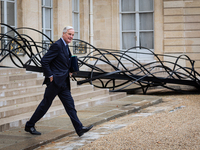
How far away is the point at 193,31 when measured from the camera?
15.5m

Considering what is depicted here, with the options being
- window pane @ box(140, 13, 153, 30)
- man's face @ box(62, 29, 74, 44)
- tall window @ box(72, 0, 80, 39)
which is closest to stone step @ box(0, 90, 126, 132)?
man's face @ box(62, 29, 74, 44)

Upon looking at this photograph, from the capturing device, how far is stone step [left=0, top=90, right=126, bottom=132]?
5691mm

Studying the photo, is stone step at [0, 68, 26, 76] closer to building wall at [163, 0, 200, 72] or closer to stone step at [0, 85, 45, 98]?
stone step at [0, 85, 45, 98]

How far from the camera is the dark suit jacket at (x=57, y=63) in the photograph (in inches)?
196

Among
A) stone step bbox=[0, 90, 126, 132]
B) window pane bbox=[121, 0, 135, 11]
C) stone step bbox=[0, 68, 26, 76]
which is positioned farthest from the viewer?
window pane bbox=[121, 0, 135, 11]

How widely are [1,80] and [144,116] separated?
3.09m

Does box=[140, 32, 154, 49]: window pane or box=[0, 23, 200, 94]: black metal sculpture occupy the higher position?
box=[140, 32, 154, 49]: window pane

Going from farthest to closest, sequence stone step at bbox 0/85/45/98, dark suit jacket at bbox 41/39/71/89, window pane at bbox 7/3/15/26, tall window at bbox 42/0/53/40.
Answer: tall window at bbox 42/0/53/40
window pane at bbox 7/3/15/26
stone step at bbox 0/85/45/98
dark suit jacket at bbox 41/39/71/89

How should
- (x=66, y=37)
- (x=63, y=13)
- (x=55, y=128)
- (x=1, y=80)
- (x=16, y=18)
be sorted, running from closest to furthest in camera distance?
(x=66, y=37), (x=55, y=128), (x=1, y=80), (x=16, y=18), (x=63, y=13)

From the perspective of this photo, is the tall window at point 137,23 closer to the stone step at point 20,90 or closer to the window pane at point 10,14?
the window pane at point 10,14

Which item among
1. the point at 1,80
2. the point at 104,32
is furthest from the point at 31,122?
the point at 104,32

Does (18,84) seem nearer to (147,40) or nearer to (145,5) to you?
(147,40)

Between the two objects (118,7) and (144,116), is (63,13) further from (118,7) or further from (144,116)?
(144,116)

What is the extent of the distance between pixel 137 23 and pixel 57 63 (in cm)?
1160
